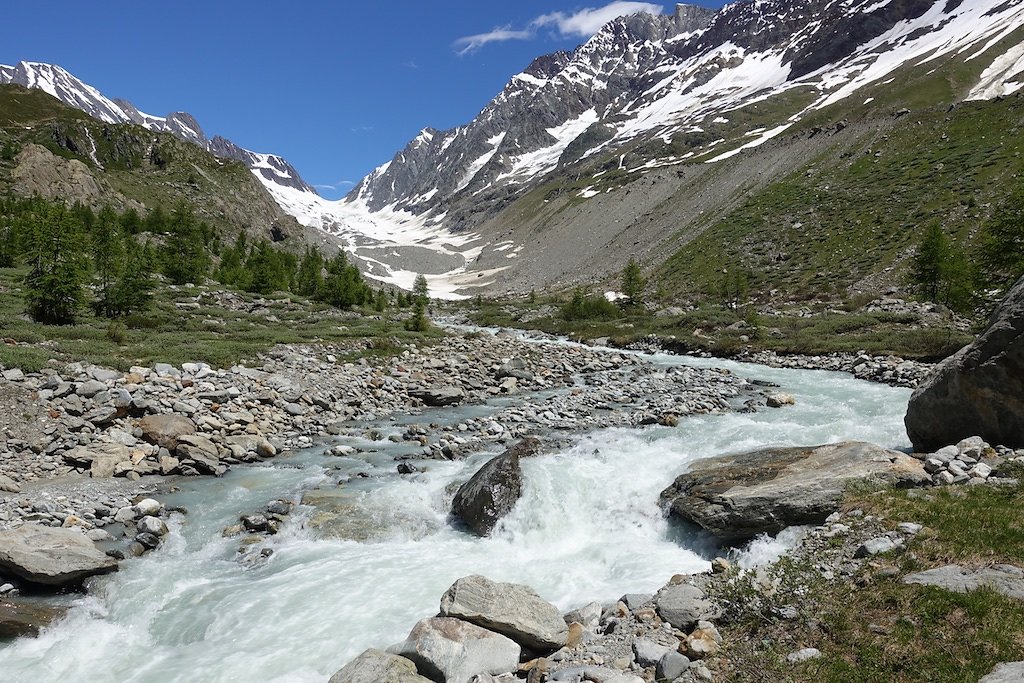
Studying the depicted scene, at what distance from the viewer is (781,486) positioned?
10.2m

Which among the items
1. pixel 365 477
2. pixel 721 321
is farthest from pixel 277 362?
pixel 721 321

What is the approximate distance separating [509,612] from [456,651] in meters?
1.00

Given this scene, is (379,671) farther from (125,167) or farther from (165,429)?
(125,167)

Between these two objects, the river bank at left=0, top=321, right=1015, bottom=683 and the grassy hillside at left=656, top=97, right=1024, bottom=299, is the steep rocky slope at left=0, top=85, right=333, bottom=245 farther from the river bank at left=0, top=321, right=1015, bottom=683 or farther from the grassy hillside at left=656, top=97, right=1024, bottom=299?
the grassy hillside at left=656, top=97, right=1024, bottom=299

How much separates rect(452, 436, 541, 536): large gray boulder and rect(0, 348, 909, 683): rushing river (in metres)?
0.32

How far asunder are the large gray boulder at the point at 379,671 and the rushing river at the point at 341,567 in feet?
3.26

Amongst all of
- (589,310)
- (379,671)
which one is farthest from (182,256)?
(379,671)

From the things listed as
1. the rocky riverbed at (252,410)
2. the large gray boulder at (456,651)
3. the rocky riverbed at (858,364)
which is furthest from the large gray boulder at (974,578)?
the rocky riverbed at (858,364)

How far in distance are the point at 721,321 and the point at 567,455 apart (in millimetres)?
38651

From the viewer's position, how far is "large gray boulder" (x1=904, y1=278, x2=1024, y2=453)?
35.8 ft

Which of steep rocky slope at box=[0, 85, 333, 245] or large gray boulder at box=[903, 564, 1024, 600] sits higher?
steep rocky slope at box=[0, 85, 333, 245]

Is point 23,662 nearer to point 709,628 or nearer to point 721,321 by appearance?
point 709,628

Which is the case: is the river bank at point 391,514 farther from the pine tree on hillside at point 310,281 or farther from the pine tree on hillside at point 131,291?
the pine tree on hillside at point 310,281

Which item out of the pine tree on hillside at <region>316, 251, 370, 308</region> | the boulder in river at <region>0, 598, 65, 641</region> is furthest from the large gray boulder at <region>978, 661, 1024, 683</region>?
the pine tree on hillside at <region>316, 251, 370, 308</region>
